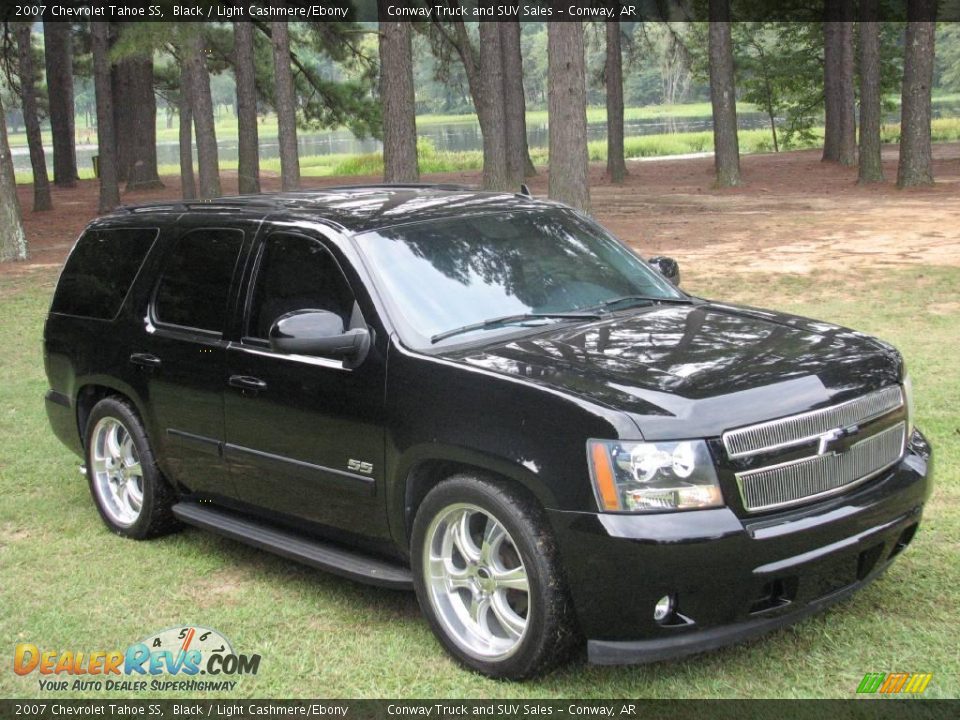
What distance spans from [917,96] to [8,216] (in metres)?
18.0

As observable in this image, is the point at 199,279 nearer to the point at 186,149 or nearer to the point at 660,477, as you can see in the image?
the point at 660,477

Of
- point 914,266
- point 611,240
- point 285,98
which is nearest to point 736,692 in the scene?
point 611,240

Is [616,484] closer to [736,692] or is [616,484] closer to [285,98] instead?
[736,692]

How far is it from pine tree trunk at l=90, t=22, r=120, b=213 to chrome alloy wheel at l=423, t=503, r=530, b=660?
2363 centimetres

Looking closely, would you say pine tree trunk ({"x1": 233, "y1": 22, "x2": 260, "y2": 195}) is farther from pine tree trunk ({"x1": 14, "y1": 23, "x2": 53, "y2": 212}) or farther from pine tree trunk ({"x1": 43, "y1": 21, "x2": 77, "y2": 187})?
pine tree trunk ({"x1": 43, "y1": 21, "x2": 77, "y2": 187})

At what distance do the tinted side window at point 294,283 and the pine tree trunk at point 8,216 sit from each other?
15.6 meters

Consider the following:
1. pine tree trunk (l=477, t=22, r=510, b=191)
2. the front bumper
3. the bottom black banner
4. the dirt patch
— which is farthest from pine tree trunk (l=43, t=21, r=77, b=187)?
the front bumper

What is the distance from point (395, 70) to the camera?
744 inches

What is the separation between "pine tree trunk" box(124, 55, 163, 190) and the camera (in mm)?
34906

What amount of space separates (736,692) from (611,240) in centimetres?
255

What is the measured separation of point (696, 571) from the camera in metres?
3.97

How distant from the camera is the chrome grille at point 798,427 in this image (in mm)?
4086

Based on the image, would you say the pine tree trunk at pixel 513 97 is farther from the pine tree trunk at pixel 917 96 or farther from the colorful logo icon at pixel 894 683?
the colorful logo icon at pixel 894 683

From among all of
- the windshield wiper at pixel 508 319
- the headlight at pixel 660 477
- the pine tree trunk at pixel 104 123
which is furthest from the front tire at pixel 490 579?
the pine tree trunk at pixel 104 123
